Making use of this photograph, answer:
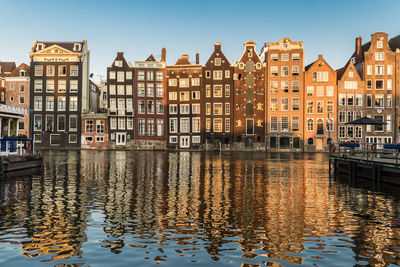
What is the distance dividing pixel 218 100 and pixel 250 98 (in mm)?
7433

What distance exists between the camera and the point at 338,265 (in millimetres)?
9023

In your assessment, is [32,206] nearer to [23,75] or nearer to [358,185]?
[358,185]

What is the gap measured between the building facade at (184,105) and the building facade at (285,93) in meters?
16.2

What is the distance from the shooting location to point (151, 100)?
3278 inches

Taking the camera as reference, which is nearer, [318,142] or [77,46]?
[318,142]

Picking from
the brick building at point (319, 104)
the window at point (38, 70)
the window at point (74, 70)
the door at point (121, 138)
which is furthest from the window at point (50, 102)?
the brick building at point (319, 104)

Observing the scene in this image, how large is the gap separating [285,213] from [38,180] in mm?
17989

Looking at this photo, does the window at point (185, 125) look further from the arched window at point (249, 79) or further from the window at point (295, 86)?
the window at point (295, 86)

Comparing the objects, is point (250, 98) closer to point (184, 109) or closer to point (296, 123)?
point (296, 123)

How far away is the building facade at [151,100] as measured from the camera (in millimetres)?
82438

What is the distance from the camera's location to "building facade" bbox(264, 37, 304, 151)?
79.8 m

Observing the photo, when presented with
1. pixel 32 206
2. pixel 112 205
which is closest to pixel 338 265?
pixel 112 205

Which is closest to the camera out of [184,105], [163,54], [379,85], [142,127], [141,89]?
[379,85]

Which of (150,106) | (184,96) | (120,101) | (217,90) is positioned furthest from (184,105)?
(120,101)
